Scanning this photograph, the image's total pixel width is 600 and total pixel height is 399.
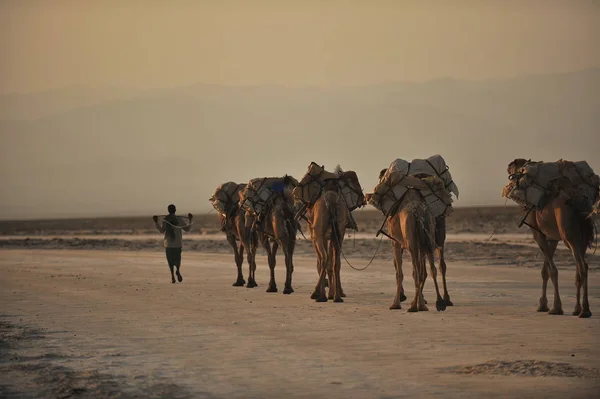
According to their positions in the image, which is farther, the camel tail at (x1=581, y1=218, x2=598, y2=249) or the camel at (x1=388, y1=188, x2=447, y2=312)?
the camel at (x1=388, y1=188, x2=447, y2=312)

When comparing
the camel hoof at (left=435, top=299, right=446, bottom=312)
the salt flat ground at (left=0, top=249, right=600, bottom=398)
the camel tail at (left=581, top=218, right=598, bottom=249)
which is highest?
the camel tail at (left=581, top=218, right=598, bottom=249)

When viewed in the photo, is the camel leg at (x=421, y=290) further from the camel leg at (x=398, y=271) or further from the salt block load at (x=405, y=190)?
the salt block load at (x=405, y=190)

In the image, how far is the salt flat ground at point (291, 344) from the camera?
12891mm

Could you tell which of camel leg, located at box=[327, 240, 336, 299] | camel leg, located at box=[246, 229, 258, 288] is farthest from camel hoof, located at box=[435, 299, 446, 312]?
camel leg, located at box=[246, 229, 258, 288]

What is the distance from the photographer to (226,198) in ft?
98.8

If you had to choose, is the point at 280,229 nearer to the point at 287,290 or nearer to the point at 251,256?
the point at 287,290

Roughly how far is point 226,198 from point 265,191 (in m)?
3.44

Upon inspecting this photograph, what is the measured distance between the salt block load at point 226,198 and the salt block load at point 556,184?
10.9m

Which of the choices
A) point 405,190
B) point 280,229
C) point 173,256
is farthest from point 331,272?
point 173,256

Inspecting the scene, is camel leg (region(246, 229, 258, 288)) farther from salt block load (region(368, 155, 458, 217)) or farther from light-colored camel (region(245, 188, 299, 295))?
salt block load (region(368, 155, 458, 217))

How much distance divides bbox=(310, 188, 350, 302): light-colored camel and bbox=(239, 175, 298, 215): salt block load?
279cm

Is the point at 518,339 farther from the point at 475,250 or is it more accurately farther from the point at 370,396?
the point at 475,250

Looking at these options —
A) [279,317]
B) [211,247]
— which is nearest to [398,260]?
[279,317]

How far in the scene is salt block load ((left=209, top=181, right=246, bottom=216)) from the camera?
98.4ft
